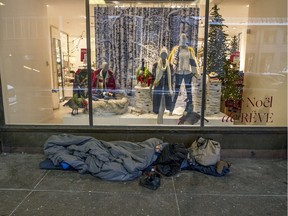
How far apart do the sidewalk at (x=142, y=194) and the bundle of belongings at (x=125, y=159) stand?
97 mm

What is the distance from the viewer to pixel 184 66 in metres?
4.33

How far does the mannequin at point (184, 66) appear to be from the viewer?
14.1 ft

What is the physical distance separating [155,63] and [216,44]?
1140 mm

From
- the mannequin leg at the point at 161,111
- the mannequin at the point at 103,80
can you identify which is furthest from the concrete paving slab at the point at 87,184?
the mannequin at the point at 103,80

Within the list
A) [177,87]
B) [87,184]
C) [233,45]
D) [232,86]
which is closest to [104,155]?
[87,184]

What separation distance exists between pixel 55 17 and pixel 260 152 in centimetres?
493

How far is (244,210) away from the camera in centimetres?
247

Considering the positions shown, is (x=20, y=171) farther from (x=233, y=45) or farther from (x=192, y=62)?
(x=233, y=45)

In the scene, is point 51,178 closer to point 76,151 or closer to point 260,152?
point 76,151

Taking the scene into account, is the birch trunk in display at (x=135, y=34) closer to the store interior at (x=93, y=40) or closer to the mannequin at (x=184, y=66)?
the store interior at (x=93, y=40)

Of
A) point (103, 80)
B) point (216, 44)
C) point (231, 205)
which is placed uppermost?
point (216, 44)

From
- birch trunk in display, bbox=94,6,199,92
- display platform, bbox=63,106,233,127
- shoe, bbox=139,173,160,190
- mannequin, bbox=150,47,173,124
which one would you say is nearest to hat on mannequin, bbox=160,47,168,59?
mannequin, bbox=150,47,173,124

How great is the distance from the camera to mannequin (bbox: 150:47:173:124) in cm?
437

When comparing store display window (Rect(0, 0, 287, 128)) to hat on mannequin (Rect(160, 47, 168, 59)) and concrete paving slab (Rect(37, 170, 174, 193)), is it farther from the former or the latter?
concrete paving slab (Rect(37, 170, 174, 193))
